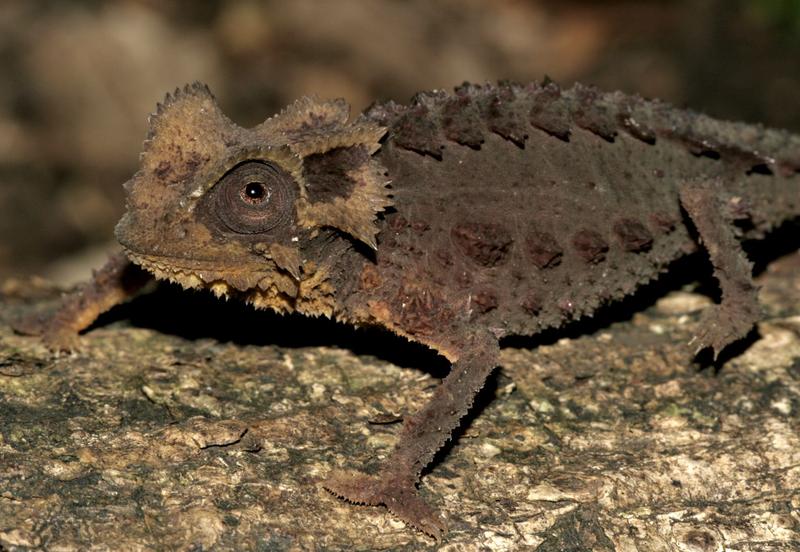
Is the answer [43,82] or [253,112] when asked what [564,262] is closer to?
[253,112]

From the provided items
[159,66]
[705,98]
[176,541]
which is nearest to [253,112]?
[159,66]

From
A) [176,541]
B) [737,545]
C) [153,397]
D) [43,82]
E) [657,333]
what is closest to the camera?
[176,541]

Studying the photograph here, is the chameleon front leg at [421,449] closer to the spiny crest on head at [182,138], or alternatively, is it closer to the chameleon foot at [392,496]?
the chameleon foot at [392,496]

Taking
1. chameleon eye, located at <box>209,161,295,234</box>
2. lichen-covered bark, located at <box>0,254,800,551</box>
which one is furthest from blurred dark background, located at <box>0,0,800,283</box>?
chameleon eye, located at <box>209,161,295,234</box>

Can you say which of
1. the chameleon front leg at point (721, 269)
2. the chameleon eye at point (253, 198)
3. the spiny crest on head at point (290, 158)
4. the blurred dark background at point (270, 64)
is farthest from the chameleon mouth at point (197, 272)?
the blurred dark background at point (270, 64)

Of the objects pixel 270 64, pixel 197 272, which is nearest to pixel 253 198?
pixel 197 272

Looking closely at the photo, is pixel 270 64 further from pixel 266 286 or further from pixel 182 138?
pixel 266 286

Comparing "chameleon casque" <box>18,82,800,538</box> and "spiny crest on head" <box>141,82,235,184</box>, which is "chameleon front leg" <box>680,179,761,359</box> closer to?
"chameleon casque" <box>18,82,800,538</box>
